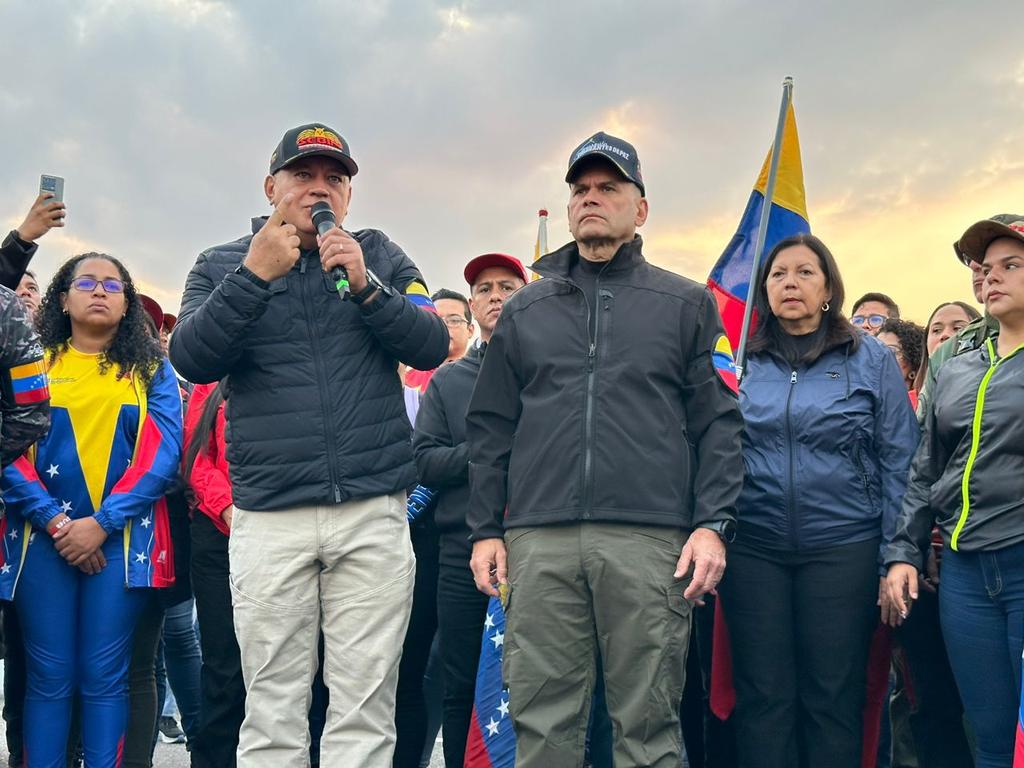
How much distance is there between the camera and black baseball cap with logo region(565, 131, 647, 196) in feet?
11.3

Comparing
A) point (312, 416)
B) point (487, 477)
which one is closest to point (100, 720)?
point (312, 416)

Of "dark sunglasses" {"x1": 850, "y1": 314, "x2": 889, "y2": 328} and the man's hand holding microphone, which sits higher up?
"dark sunglasses" {"x1": 850, "y1": 314, "x2": 889, "y2": 328}

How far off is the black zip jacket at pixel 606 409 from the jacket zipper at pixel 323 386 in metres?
0.47

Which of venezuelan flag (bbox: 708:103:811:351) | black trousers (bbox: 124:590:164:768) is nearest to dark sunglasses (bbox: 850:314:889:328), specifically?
venezuelan flag (bbox: 708:103:811:351)

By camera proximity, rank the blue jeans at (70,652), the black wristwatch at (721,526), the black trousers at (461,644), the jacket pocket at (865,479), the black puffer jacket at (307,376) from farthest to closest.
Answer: the black trousers at (461,644)
the blue jeans at (70,652)
the jacket pocket at (865,479)
the black puffer jacket at (307,376)
the black wristwatch at (721,526)

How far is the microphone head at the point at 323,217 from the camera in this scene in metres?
3.41

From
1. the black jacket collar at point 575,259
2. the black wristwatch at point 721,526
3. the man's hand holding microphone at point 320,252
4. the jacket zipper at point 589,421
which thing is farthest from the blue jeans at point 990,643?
the man's hand holding microphone at point 320,252

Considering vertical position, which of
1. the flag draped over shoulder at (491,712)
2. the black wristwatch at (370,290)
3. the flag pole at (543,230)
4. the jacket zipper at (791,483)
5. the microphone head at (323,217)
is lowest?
the flag draped over shoulder at (491,712)

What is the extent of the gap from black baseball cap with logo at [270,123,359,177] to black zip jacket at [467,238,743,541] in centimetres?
81

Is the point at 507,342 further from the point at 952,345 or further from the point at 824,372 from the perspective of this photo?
the point at 952,345

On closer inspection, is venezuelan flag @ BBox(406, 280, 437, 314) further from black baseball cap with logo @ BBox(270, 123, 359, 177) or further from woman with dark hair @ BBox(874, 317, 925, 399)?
woman with dark hair @ BBox(874, 317, 925, 399)

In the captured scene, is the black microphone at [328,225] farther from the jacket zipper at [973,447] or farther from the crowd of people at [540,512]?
the jacket zipper at [973,447]

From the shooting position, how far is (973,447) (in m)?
3.58

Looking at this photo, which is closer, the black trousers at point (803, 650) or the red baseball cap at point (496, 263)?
the black trousers at point (803, 650)
